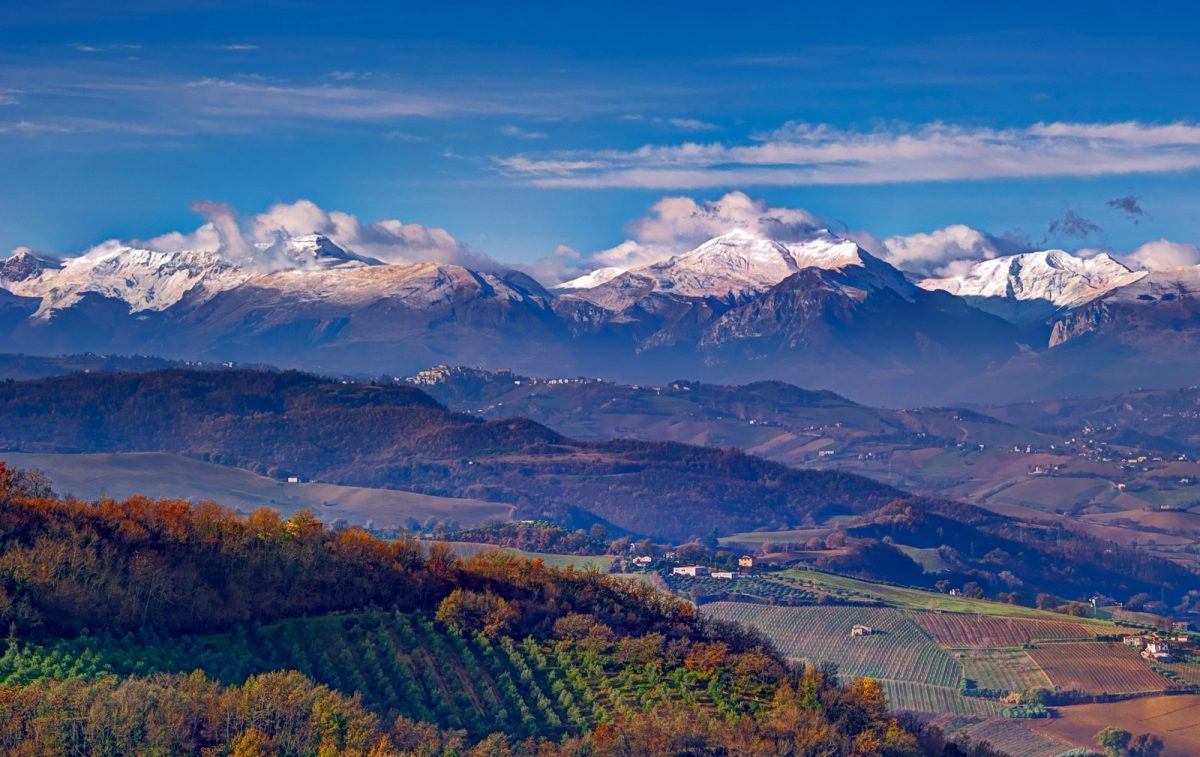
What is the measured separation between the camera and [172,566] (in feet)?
319

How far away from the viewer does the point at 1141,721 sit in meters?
143

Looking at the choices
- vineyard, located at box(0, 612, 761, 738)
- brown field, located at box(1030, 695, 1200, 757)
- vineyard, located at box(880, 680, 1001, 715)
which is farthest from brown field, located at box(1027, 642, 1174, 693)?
vineyard, located at box(0, 612, 761, 738)

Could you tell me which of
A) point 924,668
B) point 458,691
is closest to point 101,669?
point 458,691

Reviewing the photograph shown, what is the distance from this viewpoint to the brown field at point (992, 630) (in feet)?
573

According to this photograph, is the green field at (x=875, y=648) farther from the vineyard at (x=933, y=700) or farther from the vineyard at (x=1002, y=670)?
the vineyard at (x=1002, y=670)

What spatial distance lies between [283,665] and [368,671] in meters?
4.37

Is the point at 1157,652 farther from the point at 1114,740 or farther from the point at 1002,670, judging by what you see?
the point at 1114,740

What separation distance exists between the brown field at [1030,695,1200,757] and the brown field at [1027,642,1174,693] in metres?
3.99

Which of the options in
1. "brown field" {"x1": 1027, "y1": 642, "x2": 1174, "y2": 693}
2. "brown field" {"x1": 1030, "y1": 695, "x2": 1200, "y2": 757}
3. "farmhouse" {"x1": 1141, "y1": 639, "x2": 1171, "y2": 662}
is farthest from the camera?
"farmhouse" {"x1": 1141, "y1": 639, "x2": 1171, "y2": 662}

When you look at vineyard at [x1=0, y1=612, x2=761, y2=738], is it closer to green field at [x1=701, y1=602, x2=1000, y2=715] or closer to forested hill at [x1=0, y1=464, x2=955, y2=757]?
forested hill at [x1=0, y1=464, x2=955, y2=757]

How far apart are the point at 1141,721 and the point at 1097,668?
1760 cm

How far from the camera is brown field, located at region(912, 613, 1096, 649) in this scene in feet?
573

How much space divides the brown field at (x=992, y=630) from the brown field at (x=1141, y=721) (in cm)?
2398

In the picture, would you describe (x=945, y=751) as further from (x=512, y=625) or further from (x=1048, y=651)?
(x=1048, y=651)
